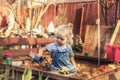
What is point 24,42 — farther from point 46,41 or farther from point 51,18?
point 51,18

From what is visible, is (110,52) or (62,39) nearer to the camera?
(62,39)

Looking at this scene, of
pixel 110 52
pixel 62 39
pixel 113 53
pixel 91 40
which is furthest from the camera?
pixel 91 40

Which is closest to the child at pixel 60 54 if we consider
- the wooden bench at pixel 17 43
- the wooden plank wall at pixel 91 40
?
the wooden bench at pixel 17 43

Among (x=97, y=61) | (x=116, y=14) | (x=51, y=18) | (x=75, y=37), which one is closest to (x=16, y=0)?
(x=51, y=18)

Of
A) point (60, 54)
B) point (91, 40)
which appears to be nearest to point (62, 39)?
point (60, 54)

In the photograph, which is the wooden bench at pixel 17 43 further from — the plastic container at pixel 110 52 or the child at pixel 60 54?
the plastic container at pixel 110 52

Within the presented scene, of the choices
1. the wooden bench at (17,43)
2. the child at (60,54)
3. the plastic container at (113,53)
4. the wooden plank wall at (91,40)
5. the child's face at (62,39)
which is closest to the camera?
the child's face at (62,39)

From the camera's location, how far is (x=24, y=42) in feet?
20.1

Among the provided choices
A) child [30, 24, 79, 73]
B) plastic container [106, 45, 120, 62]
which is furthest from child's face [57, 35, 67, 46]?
plastic container [106, 45, 120, 62]

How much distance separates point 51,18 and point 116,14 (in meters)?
3.17

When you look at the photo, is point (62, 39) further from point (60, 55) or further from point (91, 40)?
point (91, 40)

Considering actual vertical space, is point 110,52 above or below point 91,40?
below

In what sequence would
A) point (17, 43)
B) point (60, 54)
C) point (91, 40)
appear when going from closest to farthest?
point (60, 54)
point (17, 43)
point (91, 40)

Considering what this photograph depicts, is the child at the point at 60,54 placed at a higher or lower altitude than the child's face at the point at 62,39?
lower
